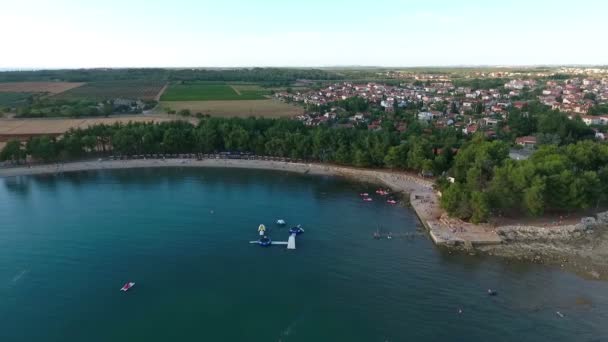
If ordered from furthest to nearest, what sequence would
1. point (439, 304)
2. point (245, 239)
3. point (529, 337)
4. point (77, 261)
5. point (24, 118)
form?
1. point (24, 118)
2. point (245, 239)
3. point (77, 261)
4. point (439, 304)
5. point (529, 337)

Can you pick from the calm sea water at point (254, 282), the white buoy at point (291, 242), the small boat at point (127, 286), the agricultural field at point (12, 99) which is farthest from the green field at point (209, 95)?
the small boat at point (127, 286)

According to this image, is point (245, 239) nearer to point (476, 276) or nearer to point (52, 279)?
point (52, 279)

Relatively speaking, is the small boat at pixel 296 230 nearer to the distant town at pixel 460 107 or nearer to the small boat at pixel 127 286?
the small boat at pixel 127 286

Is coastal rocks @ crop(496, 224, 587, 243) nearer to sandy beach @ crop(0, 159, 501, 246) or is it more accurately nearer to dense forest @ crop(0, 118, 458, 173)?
sandy beach @ crop(0, 159, 501, 246)

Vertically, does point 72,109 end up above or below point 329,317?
above

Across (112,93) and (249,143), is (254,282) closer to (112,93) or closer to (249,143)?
(249,143)

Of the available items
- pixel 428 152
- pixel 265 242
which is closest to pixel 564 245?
pixel 428 152

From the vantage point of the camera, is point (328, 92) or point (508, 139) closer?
point (508, 139)

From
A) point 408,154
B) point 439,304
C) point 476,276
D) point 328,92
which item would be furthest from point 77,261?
point 328,92
